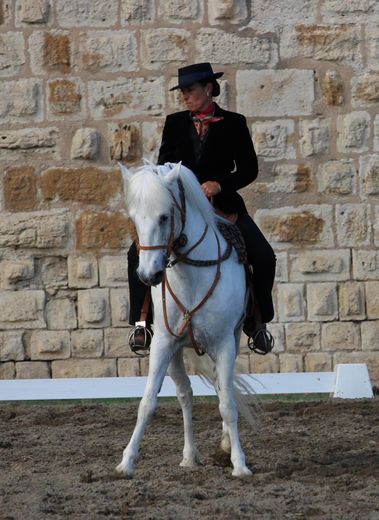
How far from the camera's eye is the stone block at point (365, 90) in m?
10.5

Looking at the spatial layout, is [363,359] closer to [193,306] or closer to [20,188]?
[20,188]

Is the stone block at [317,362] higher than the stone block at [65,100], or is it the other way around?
the stone block at [65,100]

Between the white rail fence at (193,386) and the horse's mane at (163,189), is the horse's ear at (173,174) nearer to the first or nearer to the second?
the horse's mane at (163,189)

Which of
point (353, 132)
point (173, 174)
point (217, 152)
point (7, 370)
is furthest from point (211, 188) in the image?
point (7, 370)

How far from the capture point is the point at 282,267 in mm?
10453

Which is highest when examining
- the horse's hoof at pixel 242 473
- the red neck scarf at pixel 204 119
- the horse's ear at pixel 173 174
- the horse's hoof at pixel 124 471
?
the red neck scarf at pixel 204 119

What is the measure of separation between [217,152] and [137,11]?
346 cm

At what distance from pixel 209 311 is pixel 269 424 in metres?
2.24

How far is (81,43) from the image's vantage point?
10.5 meters

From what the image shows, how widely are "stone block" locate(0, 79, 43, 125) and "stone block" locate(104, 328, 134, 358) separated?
5.98ft

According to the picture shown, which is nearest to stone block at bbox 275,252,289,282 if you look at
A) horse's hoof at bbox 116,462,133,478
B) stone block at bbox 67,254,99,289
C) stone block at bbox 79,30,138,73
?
stone block at bbox 67,254,99,289

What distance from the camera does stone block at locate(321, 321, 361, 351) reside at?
1045 cm

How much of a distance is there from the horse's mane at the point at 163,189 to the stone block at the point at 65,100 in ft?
12.5

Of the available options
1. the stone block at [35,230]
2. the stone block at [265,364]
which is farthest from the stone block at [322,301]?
the stone block at [35,230]
